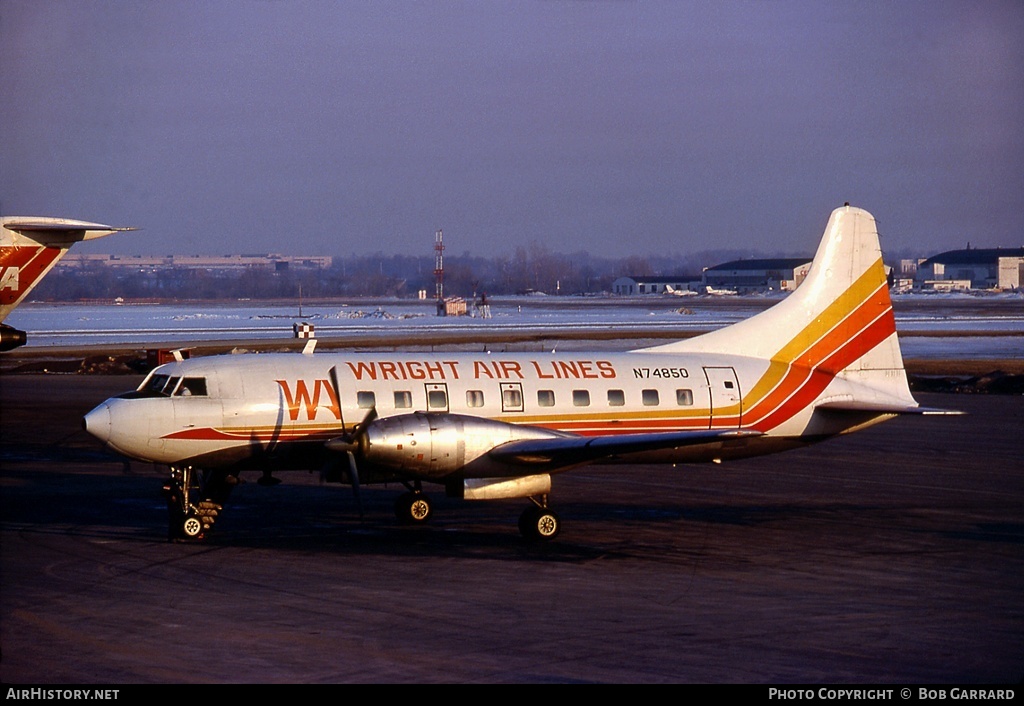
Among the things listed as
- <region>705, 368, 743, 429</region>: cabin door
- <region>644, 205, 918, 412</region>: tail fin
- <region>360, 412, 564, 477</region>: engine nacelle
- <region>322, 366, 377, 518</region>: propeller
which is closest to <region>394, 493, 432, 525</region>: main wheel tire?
<region>322, 366, 377, 518</region>: propeller

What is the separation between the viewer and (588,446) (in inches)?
771

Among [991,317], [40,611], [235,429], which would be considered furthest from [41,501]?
[991,317]

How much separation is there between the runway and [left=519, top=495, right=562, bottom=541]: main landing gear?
1.11 feet

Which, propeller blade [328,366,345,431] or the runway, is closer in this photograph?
the runway

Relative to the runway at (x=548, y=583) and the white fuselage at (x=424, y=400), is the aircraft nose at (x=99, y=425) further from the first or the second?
the runway at (x=548, y=583)

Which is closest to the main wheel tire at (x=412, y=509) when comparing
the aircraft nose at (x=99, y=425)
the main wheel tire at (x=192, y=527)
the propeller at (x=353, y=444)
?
the propeller at (x=353, y=444)

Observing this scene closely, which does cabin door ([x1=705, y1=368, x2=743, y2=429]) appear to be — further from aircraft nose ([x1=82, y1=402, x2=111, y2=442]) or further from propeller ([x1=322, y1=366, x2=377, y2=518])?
aircraft nose ([x1=82, y1=402, x2=111, y2=442])

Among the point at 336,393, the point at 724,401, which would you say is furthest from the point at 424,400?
the point at 724,401

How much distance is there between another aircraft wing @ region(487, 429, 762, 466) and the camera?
19.5 meters

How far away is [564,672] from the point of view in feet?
41.1

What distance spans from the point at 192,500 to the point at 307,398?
2736 mm

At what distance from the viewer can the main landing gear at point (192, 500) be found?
20.5 m

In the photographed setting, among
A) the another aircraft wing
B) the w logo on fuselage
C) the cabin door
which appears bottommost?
the another aircraft wing
